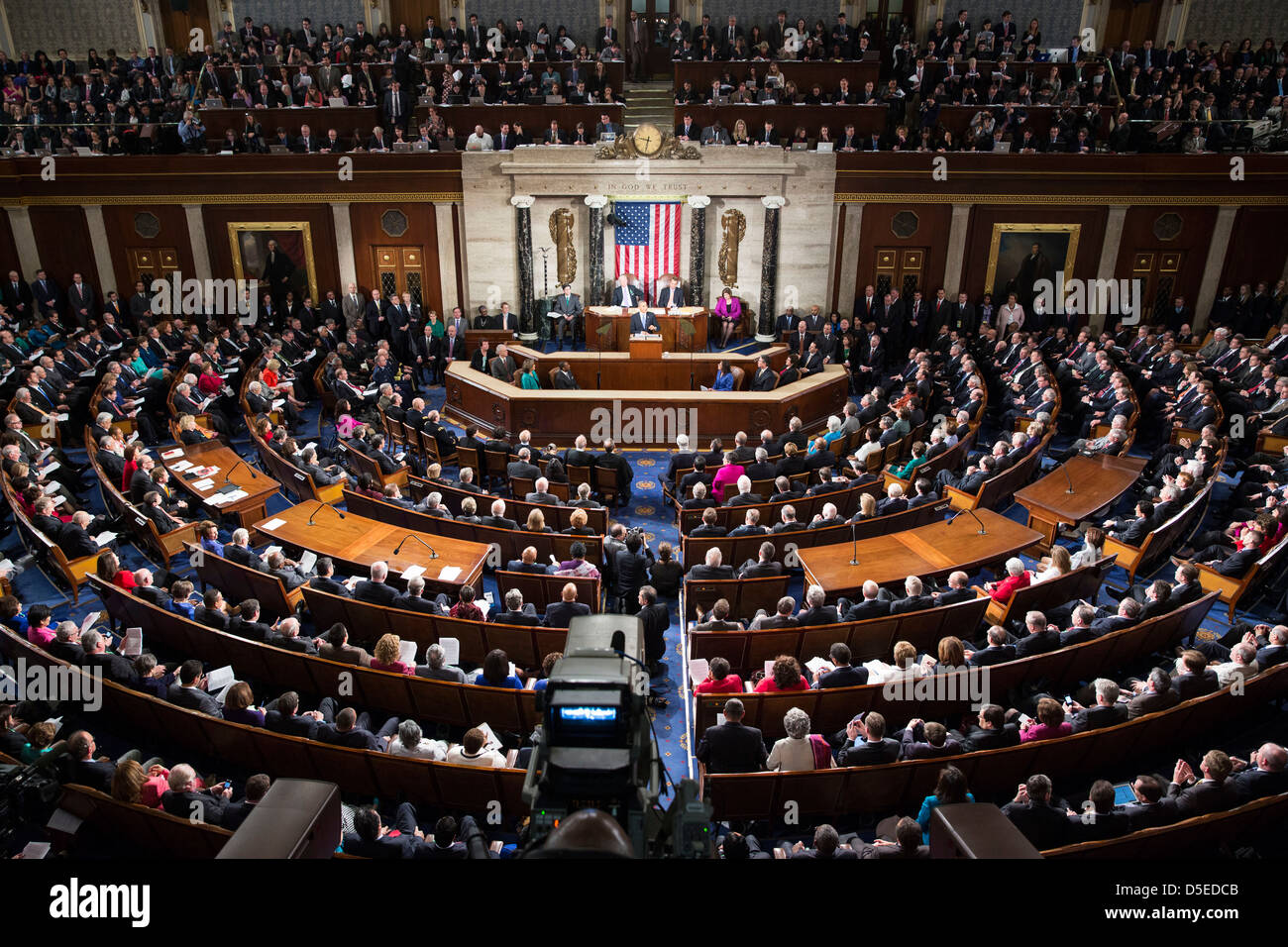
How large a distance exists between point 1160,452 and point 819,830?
9.53 meters

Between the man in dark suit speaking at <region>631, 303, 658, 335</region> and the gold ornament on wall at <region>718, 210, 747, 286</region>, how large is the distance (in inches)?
102

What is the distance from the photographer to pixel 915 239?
1747 cm

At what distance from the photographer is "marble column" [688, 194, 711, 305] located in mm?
17141

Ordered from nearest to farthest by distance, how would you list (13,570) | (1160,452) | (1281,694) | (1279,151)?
(1281,694) < (13,570) < (1160,452) < (1279,151)

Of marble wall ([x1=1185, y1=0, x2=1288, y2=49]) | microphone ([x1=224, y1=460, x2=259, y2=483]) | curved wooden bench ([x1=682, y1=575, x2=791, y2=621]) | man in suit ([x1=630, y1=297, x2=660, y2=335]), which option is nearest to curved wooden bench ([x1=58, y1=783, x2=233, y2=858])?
curved wooden bench ([x1=682, y1=575, x2=791, y2=621])

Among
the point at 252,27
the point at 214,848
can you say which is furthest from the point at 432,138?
the point at 214,848

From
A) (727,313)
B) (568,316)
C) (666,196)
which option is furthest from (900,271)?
(568,316)

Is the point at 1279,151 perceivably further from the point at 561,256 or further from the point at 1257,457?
the point at 561,256

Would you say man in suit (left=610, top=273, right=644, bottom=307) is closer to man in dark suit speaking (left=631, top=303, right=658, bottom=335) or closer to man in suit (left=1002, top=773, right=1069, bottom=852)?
man in dark suit speaking (left=631, top=303, right=658, bottom=335)

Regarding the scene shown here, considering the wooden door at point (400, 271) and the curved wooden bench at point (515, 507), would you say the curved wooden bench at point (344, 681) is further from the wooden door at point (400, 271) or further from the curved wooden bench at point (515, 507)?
the wooden door at point (400, 271)

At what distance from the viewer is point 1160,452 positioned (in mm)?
11773

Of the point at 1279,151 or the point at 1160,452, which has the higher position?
the point at 1279,151

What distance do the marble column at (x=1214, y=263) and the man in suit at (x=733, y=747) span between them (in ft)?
54.3

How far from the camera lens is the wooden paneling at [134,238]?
57.2ft
